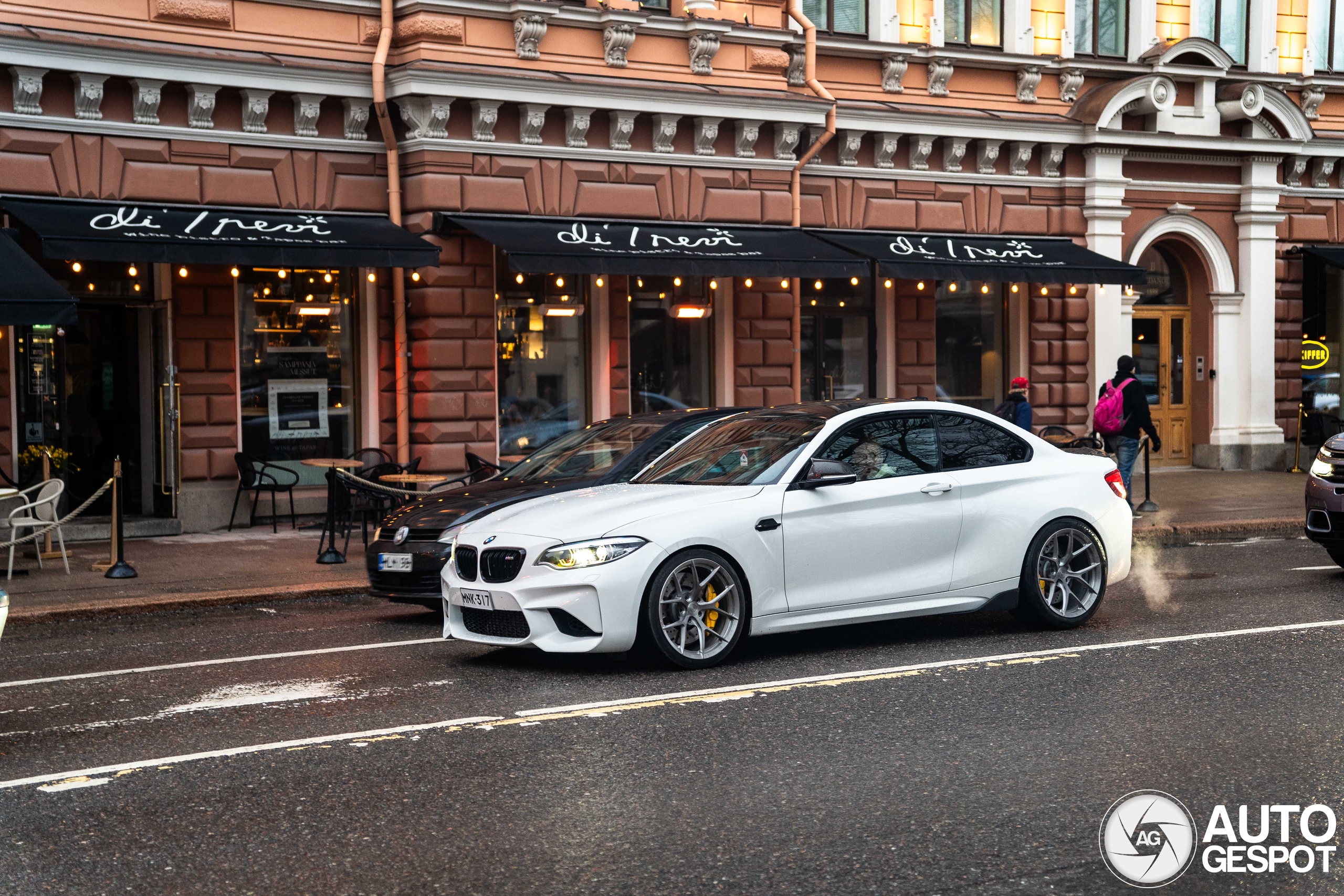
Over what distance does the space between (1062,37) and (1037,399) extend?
521cm

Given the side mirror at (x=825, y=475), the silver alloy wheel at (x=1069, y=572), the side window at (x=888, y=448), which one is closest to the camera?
the side mirror at (x=825, y=475)

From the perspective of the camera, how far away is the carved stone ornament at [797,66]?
1998 cm

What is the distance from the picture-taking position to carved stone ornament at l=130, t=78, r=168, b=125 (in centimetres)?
1588

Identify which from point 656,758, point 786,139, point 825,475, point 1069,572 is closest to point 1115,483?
point 1069,572

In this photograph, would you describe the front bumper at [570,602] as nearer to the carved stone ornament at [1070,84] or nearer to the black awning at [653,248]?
the black awning at [653,248]

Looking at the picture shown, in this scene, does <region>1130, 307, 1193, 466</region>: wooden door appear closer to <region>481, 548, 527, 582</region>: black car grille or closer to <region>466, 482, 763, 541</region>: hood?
<region>466, 482, 763, 541</region>: hood

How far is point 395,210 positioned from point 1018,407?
7572 mm

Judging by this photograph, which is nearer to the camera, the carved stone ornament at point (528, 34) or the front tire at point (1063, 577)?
the front tire at point (1063, 577)

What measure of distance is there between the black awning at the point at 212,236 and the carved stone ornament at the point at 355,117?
3.38 ft

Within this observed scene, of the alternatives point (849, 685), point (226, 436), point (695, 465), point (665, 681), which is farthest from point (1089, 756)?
point (226, 436)

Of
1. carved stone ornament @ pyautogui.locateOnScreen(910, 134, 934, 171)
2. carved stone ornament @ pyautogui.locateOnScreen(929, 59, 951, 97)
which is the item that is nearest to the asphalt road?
carved stone ornament @ pyautogui.locateOnScreen(910, 134, 934, 171)

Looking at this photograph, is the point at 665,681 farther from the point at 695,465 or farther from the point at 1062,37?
the point at 1062,37

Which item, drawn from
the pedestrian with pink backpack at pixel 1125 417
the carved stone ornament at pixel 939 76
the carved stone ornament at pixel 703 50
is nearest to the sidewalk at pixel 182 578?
the carved stone ornament at pixel 703 50

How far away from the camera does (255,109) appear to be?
16578mm
